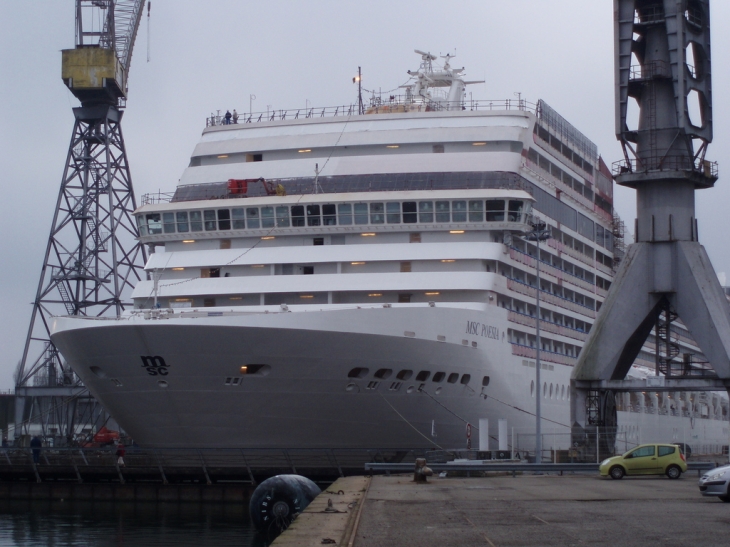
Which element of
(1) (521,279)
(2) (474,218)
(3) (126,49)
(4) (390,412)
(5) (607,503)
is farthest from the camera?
(3) (126,49)

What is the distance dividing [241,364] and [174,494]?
6.86m

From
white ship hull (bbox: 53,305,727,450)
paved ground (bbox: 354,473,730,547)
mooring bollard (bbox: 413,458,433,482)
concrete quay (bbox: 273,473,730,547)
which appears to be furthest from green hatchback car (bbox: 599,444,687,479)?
white ship hull (bbox: 53,305,727,450)

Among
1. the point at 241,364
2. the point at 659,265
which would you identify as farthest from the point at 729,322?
the point at 241,364

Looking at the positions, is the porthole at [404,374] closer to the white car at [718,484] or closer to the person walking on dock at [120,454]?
the person walking on dock at [120,454]

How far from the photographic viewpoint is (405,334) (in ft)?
103

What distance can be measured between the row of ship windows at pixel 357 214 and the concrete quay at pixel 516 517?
37.3 feet

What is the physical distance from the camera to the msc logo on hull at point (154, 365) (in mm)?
30109

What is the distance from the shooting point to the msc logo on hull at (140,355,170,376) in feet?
98.8

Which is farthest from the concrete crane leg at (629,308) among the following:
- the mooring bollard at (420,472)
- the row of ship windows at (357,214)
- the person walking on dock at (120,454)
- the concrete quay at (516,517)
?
the person walking on dock at (120,454)

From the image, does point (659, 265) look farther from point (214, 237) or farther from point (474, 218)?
point (214, 237)

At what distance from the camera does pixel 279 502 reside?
24359 millimetres

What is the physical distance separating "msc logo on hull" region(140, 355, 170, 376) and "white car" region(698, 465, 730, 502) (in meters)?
15.2

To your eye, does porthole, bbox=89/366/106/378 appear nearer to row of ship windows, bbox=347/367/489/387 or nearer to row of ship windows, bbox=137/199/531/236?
row of ship windows, bbox=137/199/531/236

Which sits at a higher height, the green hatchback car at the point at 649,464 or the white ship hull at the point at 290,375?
the white ship hull at the point at 290,375
